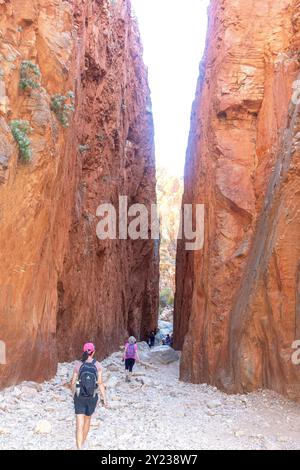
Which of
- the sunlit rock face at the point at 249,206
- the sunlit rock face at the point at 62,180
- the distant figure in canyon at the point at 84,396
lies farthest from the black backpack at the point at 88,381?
the sunlit rock face at the point at 249,206

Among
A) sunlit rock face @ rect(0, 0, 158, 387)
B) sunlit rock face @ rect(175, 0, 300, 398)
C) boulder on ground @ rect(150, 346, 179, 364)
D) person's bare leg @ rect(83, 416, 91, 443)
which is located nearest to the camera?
person's bare leg @ rect(83, 416, 91, 443)

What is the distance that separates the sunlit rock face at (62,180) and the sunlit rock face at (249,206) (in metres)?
4.13

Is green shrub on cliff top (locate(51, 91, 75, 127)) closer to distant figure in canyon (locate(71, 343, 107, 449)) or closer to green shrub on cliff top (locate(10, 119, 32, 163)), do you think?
green shrub on cliff top (locate(10, 119, 32, 163))

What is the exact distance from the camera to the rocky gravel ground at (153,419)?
22.3 feet

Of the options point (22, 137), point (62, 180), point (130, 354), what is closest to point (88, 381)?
point (22, 137)

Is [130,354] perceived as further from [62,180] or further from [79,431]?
[79,431]

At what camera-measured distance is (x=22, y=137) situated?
9.68 meters

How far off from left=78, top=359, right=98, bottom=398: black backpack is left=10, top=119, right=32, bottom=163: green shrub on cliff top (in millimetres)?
5118

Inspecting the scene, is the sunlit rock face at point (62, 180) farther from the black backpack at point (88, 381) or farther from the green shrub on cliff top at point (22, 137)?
the black backpack at point (88, 381)

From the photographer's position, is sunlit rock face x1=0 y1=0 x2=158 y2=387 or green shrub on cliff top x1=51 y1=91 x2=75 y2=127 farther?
green shrub on cliff top x1=51 y1=91 x2=75 y2=127

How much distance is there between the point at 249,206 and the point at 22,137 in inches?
256

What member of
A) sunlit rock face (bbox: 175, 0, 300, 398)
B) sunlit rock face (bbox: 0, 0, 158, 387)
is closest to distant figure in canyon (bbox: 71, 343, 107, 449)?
sunlit rock face (bbox: 0, 0, 158, 387)

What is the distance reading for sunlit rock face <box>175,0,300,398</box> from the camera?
10.2 meters

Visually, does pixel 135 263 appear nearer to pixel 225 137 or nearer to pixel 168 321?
pixel 225 137
